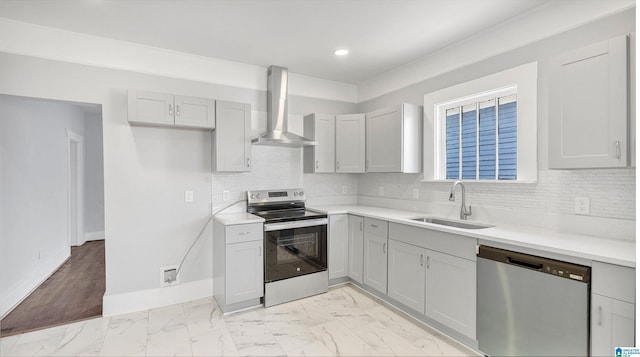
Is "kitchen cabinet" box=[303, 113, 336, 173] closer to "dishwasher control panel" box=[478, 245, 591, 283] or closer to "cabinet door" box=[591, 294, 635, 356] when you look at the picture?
"dishwasher control panel" box=[478, 245, 591, 283]

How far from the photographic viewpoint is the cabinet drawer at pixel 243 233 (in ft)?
9.30

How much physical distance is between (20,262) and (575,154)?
4.93 m

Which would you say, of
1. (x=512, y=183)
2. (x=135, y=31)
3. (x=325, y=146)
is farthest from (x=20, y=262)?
(x=512, y=183)

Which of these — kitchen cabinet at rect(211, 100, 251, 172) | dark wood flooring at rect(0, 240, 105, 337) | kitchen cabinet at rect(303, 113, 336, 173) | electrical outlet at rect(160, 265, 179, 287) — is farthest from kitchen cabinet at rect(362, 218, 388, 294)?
dark wood flooring at rect(0, 240, 105, 337)

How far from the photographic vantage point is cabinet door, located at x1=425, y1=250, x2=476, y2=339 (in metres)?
2.20

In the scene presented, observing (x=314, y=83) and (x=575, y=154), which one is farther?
(x=314, y=83)

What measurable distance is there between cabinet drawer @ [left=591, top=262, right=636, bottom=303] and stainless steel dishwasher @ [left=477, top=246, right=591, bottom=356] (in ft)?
0.11

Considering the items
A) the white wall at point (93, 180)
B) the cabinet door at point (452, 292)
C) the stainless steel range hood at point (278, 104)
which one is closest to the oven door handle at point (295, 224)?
the stainless steel range hood at point (278, 104)

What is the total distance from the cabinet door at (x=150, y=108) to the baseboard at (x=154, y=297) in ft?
5.40

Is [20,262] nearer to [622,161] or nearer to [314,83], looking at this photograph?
[314,83]

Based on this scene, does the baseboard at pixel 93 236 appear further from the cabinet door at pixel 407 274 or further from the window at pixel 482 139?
the window at pixel 482 139

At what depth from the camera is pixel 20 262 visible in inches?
125

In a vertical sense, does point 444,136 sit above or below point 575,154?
above

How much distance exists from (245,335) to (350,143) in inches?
93.2
